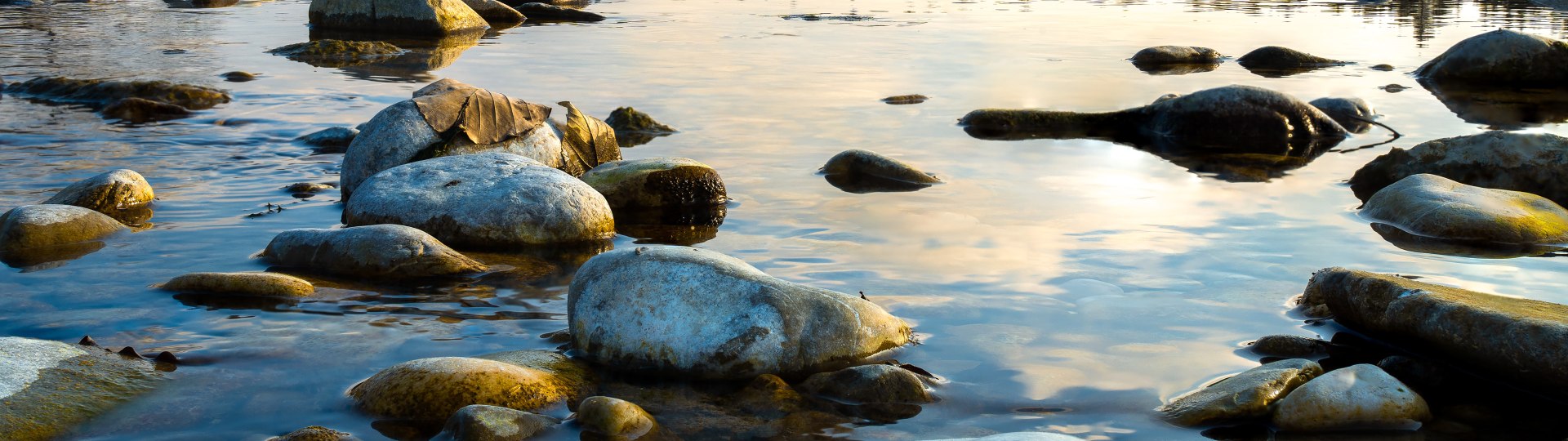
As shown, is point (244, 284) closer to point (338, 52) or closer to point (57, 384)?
point (57, 384)

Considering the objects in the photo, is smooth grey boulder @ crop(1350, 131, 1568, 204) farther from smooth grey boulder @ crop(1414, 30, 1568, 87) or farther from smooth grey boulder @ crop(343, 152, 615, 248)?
smooth grey boulder @ crop(1414, 30, 1568, 87)

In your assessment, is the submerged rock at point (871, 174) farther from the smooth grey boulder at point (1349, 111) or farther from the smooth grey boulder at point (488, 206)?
the smooth grey boulder at point (1349, 111)

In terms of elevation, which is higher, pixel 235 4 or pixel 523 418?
pixel 235 4

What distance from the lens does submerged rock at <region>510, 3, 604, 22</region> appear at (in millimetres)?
27391

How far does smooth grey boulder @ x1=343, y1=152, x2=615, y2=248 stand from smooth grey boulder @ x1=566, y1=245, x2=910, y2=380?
2.08 m

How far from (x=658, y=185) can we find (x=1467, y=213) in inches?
189

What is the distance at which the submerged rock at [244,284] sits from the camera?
5910 mm

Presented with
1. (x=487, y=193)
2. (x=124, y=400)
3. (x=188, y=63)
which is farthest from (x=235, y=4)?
(x=124, y=400)

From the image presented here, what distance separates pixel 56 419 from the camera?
4.21 metres

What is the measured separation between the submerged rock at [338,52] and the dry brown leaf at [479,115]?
31.5 ft

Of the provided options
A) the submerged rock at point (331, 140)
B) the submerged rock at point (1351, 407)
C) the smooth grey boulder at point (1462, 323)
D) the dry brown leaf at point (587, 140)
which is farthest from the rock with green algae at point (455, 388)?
the submerged rock at point (331, 140)

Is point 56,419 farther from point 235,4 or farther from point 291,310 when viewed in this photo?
point 235,4

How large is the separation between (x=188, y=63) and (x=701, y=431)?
51.0 feet

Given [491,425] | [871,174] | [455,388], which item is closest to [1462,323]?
[491,425]
